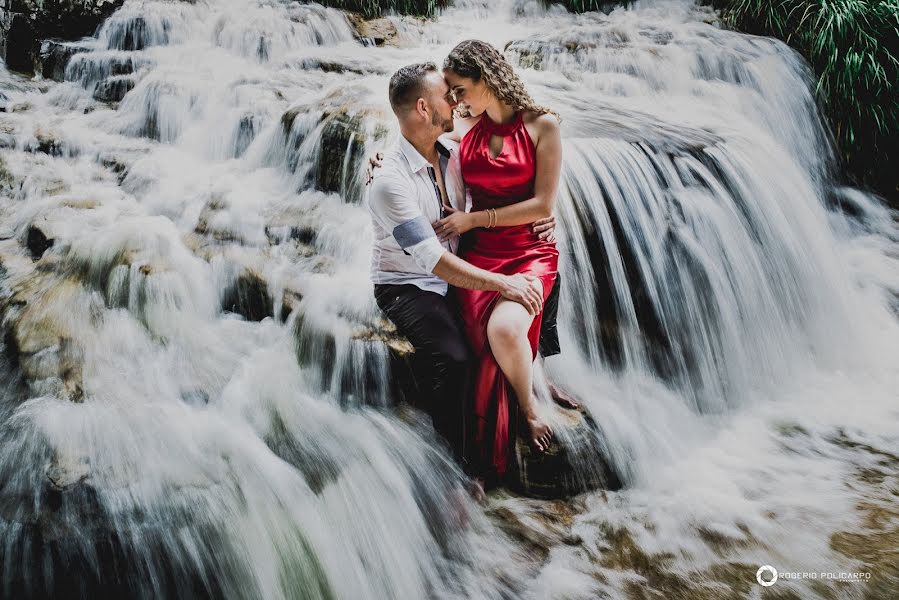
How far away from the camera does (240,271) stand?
10.7 feet

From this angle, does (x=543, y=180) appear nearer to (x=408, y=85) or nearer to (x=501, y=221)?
(x=501, y=221)

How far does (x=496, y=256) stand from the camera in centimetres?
262

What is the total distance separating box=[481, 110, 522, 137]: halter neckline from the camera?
100 inches

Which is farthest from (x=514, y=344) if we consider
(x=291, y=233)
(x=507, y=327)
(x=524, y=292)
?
(x=291, y=233)

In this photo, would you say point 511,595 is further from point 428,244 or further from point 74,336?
point 74,336

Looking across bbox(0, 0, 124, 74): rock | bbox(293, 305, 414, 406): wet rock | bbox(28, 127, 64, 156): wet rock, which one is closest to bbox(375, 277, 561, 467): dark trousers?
bbox(293, 305, 414, 406): wet rock

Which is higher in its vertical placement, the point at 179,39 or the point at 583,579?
the point at 179,39

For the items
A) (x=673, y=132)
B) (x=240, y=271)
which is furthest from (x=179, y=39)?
(x=673, y=132)

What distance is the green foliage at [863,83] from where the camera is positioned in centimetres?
551

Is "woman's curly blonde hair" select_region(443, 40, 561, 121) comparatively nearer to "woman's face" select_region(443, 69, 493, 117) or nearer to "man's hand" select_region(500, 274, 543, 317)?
"woman's face" select_region(443, 69, 493, 117)

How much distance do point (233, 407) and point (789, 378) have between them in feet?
10.2

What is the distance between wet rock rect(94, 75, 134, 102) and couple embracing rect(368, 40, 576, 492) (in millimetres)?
4190

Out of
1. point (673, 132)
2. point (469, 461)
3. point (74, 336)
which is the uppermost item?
point (673, 132)

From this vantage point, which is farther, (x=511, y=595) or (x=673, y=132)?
(x=673, y=132)
